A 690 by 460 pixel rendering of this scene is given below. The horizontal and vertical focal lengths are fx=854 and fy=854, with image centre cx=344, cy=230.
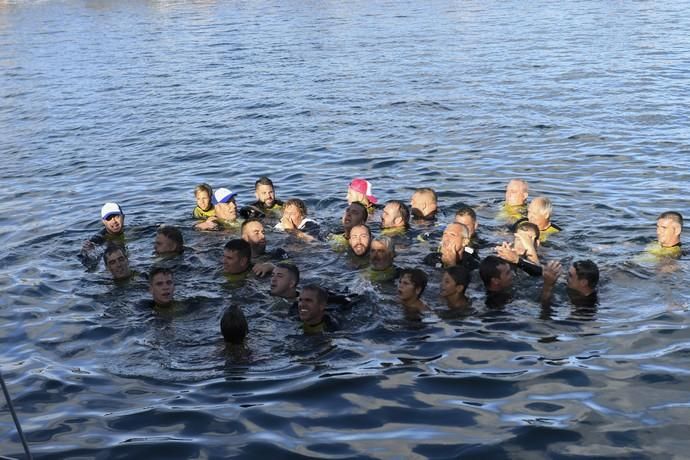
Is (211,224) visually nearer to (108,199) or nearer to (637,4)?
(108,199)

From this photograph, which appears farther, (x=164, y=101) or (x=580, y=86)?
(x=164, y=101)

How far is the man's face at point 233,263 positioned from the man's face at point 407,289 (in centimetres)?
271

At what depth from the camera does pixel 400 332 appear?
1045 centimetres

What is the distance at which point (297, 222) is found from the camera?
14.9 m

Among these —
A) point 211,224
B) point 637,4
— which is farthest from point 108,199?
point 637,4

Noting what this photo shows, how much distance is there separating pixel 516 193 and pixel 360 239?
3635 millimetres

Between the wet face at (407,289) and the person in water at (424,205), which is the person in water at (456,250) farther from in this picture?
the person in water at (424,205)

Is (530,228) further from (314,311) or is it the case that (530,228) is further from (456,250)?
(314,311)

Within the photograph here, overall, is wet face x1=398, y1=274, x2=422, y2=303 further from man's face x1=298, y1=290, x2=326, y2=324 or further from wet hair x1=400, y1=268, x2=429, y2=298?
man's face x1=298, y1=290, x2=326, y2=324

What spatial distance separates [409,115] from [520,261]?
1226 centimetres

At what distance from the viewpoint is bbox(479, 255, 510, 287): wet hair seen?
1123 cm

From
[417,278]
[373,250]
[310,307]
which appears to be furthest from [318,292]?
[373,250]

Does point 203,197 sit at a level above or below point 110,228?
above

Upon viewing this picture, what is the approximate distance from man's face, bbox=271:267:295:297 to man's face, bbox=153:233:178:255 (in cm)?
289
